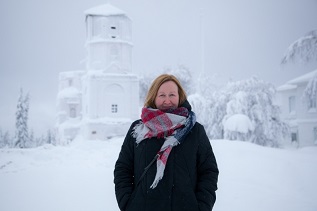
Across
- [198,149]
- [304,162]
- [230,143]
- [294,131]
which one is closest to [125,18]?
[294,131]

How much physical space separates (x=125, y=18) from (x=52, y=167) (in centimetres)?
2760

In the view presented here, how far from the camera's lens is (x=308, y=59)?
13.8 m

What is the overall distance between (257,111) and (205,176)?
97.3 feet

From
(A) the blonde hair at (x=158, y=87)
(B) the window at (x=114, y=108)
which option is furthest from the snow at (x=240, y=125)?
(A) the blonde hair at (x=158, y=87)

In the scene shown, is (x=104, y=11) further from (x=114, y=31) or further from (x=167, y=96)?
(x=167, y=96)

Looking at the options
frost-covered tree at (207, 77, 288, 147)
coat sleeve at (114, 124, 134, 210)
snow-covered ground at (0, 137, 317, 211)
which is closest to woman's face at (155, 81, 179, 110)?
coat sleeve at (114, 124, 134, 210)

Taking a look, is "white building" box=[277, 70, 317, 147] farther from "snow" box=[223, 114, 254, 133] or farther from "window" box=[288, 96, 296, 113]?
"snow" box=[223, 114, 254, 133]

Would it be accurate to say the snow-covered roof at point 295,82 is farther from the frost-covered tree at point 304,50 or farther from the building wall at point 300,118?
the frost-covered tree at point 304,50

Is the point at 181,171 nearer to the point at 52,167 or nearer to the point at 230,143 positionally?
the point at 52,167

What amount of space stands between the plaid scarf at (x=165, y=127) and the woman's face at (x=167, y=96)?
0.25 feet

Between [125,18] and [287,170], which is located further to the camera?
[125,18]

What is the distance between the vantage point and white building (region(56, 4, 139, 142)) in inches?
1342

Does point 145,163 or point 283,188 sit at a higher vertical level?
point 145,163

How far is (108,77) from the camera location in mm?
34625
